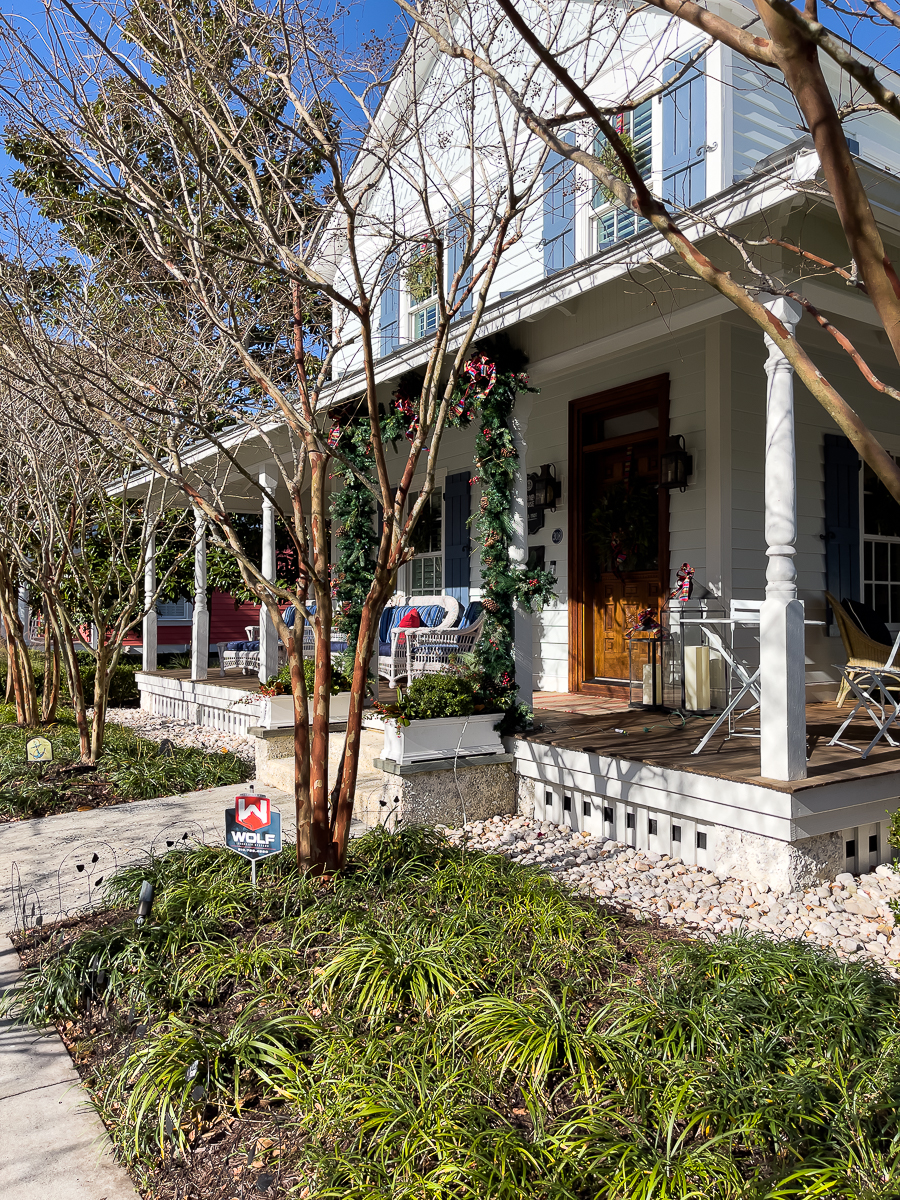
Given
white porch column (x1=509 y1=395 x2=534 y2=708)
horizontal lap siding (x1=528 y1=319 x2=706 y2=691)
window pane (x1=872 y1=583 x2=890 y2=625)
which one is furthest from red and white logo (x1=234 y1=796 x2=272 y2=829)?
window pane (x1=872 y1=583 x2=890 y2=625)

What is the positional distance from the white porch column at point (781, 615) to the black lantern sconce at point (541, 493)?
3535 mm

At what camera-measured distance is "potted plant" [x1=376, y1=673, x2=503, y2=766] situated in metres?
5.22

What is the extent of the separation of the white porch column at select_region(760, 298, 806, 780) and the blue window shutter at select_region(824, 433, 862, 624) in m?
3.21

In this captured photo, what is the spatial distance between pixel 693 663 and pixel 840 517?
203 cm

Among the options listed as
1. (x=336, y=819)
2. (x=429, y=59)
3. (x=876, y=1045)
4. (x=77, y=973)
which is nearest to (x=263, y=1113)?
(x=77, y=973)

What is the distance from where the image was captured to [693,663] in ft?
20.9

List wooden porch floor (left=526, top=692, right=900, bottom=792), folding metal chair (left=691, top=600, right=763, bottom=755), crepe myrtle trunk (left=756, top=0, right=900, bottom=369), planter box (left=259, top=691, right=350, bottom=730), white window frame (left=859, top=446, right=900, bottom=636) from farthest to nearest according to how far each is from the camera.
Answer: white window frame (left=859, top=446, right=900, bottom=636) < planter box (left=259, top=691, right=350, bottom=730) < folding metal chair (left=691, top=600, right=763, bottom=755) < wooden porch floor (left=526, top=692, right=900, bottom=792) < crepe myrtle trunk (left=756, top=0, right=900, bottom=369)

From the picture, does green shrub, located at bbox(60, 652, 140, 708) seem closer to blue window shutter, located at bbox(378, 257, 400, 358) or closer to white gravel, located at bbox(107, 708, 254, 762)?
white gravel, located at bbox(107, 708, 254, 762)

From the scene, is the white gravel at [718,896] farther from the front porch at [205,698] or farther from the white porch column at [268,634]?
the white porch column at [268,634]

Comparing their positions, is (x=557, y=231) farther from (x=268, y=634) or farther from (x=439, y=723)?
(x=268, y=634)

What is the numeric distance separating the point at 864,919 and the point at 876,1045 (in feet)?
5.06

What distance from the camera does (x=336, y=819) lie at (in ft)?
12.0

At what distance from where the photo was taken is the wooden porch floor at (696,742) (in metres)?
4.25

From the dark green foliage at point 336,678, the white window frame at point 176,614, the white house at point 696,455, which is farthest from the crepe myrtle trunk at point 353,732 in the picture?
the white window frame at point 176,614
